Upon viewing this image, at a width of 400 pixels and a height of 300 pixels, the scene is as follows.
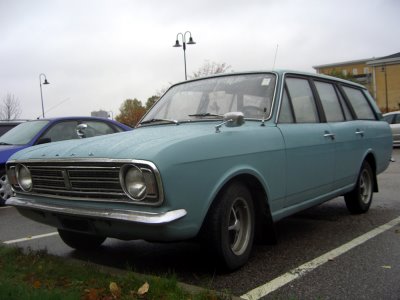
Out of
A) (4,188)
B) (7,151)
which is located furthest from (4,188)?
(7,151)

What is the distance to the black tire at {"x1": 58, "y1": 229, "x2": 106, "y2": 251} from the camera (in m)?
4.91

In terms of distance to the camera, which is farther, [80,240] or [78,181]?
[80,240]

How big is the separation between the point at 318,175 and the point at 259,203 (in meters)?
1.08

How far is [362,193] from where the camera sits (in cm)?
662

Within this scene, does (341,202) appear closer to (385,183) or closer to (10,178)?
(385,183)

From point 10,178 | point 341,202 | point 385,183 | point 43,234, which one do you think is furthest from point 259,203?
point 385,183

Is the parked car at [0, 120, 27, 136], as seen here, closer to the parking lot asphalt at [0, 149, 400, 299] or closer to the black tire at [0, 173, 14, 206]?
the black tire at [0, 173, 14, 206]

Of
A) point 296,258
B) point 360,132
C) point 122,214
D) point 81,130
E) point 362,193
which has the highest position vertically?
point 81,130

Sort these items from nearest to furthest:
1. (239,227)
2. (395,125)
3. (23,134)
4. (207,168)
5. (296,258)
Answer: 1. (207,168)
2. (239,227)
3. (296,258)
4. (23,134)
5. (395,125)

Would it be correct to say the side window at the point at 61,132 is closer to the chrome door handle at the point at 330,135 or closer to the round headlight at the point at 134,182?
the chrome door handle at the point at 330,135

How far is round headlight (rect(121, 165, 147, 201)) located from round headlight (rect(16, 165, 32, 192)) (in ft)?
4.10

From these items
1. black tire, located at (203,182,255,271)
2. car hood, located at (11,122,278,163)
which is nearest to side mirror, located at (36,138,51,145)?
car hood, located at (11,122,278,163)

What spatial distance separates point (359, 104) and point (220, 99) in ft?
8.96

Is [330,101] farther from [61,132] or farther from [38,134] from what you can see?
[38,134]
